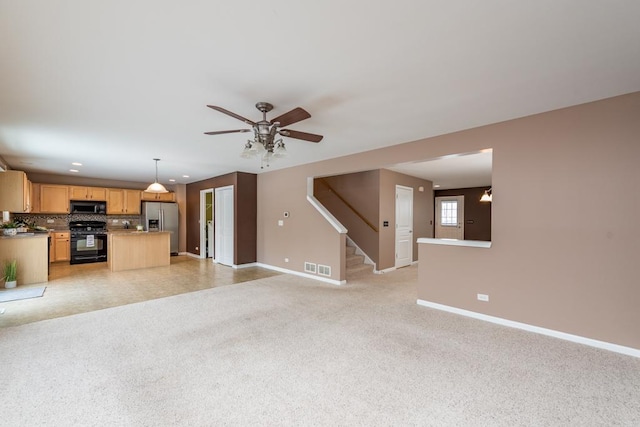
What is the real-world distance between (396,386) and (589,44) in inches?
111

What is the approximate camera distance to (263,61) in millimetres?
2123

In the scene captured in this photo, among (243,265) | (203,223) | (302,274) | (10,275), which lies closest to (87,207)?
(203,223)

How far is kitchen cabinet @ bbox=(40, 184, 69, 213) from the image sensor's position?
728cm

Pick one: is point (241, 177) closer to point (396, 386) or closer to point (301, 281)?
point (301, 281)

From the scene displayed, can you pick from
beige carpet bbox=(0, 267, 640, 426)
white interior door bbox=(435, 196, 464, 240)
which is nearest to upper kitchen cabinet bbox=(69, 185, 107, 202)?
beige carpet bbox=(0, 267, 640, 426)

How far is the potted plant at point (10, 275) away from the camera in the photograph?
4.88 meters

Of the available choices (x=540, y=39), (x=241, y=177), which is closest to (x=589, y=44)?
(x=540, y=39)

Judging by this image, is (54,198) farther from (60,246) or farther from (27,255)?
(27,255)

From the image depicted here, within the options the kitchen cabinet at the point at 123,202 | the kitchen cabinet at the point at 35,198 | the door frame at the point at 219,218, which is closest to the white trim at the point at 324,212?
the door frame at the point at 219,218

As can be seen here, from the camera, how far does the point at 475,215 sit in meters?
9.12

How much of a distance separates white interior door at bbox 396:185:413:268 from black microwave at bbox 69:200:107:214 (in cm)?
832

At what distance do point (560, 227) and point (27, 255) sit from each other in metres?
8.42

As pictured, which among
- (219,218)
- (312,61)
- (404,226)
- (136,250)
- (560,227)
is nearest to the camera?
(312,61)

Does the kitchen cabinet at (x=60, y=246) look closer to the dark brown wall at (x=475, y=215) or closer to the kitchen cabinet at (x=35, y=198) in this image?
the kitchen cabinet at (x=35, y=198)
